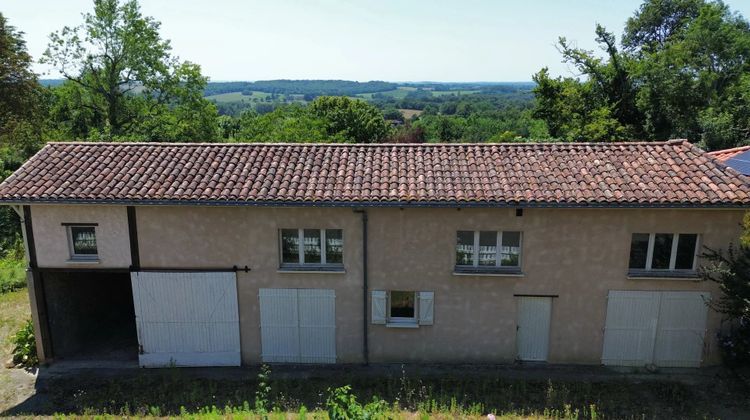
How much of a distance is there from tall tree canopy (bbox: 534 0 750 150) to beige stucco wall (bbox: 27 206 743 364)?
25313 mm

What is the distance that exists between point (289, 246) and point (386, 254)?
8.21 ft

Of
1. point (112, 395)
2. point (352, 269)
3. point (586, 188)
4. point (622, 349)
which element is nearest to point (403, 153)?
point (352, 269)

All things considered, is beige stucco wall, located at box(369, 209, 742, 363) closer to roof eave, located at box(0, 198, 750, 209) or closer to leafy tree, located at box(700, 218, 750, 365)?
leafy tree, located at box(700, 218, 750, 365)

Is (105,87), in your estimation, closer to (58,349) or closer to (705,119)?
(58,349)

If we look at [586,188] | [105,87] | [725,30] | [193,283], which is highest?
[725,30]

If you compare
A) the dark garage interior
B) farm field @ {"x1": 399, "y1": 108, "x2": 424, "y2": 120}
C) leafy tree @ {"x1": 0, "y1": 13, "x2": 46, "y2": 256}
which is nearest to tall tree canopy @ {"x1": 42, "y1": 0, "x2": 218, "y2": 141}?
leafy tree @ {"x1": 0, "y1": 13, "x2": 46, "y2": 256}

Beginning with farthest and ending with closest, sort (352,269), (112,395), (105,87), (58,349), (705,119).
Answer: (105,87) < (705,119) < (58,349) < (352,269) < (112,395)

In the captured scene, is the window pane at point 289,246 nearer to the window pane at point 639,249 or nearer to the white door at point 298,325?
the white door at point 298,325

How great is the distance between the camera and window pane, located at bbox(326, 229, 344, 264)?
12.5 metres

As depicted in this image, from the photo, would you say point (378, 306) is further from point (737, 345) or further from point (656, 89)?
point (656, 89)

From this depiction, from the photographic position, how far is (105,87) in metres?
36.3

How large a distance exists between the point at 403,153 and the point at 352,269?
363 centimetres

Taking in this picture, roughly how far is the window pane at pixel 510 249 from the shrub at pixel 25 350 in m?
12.7

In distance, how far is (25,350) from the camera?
43.6ft
